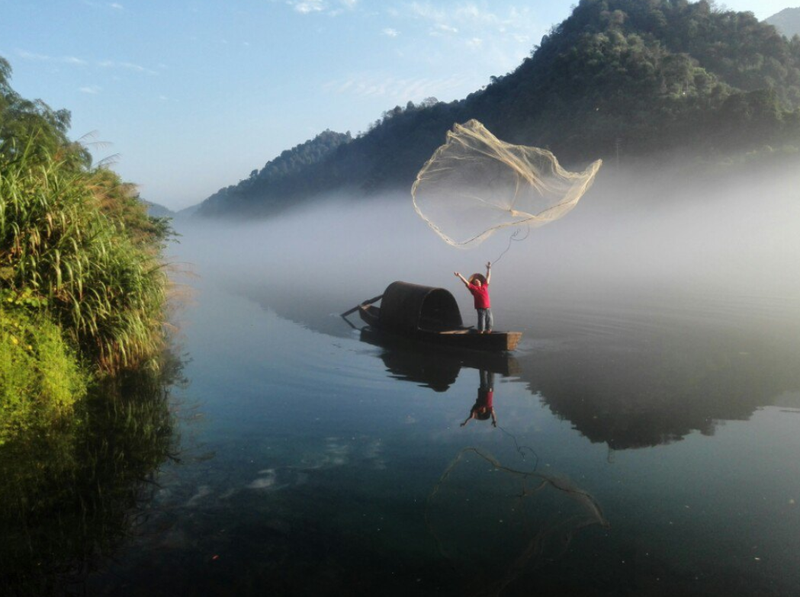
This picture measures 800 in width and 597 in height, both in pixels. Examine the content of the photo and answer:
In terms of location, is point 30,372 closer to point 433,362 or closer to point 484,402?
point 484,402

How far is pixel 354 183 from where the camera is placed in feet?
381

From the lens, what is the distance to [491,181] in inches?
511

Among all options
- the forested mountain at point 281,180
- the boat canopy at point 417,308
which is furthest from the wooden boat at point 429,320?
the forested mountain at point 281,180

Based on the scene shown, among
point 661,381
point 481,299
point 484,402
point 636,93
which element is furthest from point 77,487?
point 636,93

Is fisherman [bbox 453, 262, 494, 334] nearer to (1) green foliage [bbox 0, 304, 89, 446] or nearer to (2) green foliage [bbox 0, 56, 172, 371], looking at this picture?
(2) green foliage [bbox 0, 56, 172, 371]

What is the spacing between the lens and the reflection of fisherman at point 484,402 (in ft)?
32.0

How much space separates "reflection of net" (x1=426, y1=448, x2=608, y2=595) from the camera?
562cm

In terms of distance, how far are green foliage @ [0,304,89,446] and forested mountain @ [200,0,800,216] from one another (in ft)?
152

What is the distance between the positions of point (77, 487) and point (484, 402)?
6.22 metres

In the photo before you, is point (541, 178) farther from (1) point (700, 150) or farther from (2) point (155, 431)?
(1) point (700, 150)

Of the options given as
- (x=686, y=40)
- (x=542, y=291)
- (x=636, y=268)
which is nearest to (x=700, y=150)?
(x=636, y=268)

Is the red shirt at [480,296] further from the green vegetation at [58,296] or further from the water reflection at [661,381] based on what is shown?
the green vegetation at [58,296]

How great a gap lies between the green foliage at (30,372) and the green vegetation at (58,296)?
14mm

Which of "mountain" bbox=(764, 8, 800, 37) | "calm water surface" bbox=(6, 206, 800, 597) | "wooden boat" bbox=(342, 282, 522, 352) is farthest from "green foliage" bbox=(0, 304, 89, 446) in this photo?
"mountain" bbox=(764, 8, 800, 37)
